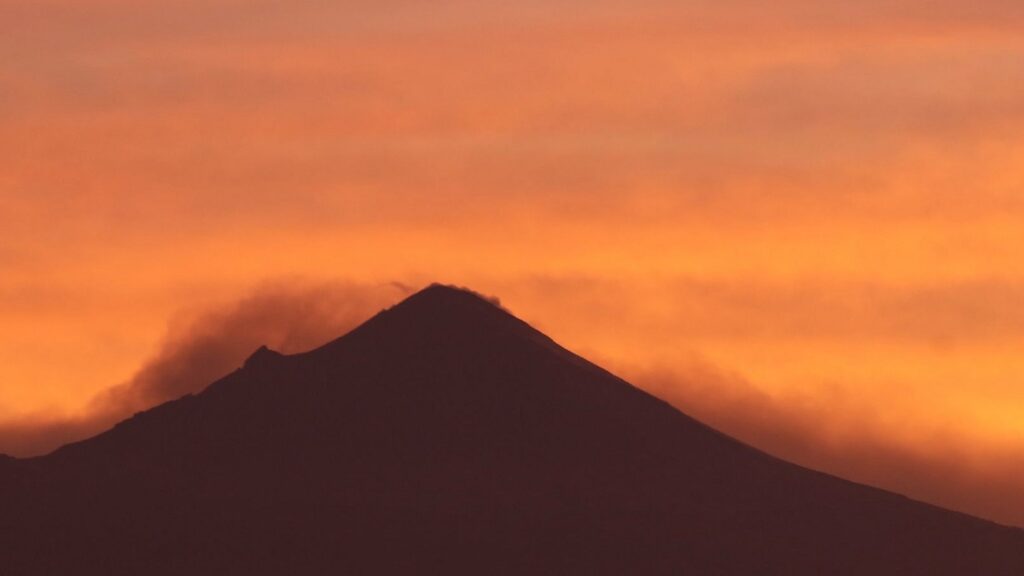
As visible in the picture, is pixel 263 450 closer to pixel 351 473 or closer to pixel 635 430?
pixel 351 473

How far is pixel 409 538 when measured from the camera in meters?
112

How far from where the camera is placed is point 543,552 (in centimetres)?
11050

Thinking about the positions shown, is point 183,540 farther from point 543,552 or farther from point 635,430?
point 635,430

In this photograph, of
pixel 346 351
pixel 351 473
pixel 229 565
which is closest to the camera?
pixel 229 565

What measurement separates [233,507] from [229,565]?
6.03 m

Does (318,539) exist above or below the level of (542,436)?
below

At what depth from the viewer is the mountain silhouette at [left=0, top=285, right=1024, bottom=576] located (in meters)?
111

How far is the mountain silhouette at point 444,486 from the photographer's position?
→ 364 feet

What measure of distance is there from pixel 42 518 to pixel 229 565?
10.0 meters

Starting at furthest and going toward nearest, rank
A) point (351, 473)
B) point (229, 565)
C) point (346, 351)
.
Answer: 1. point (346, 351)
2. point (351, 473)
3. point (229, 565)

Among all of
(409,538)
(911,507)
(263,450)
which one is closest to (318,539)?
(409,538)

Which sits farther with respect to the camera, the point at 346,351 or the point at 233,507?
the point at 346,351

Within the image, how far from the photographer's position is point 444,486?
117688 mm

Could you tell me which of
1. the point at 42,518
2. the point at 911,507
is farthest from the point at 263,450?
the point at 911,507
